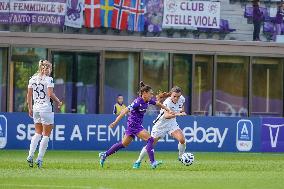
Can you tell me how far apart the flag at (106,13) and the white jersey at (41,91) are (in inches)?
699

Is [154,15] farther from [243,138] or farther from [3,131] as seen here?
[3,131]

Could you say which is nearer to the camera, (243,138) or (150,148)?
(150,148)

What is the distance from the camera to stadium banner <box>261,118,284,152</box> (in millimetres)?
35156

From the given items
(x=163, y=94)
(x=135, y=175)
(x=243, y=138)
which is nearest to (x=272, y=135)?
(x=243, y=138)

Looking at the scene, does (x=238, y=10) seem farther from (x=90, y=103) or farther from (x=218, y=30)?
(x=90, y=103)

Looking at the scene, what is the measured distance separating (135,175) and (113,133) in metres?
13.6

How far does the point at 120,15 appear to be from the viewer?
40.3 meters

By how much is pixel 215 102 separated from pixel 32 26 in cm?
807

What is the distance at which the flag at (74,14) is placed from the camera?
3950 centimetres

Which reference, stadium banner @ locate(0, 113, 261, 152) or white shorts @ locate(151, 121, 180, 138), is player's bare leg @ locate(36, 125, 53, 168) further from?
stadium banner @ locate(0, 113, 261, 152)

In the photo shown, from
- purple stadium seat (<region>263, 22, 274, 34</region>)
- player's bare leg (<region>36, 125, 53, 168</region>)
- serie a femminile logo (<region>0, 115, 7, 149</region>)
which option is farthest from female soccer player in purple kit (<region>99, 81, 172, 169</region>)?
purple stadium seat (<region>263, 22, 274, 34</region>)

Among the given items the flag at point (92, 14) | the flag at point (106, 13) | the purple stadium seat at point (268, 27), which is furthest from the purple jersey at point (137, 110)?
the purple stadium seat at point (268, 27)

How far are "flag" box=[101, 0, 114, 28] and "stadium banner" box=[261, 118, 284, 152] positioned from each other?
25.8 ft

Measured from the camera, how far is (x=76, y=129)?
1310 inches
